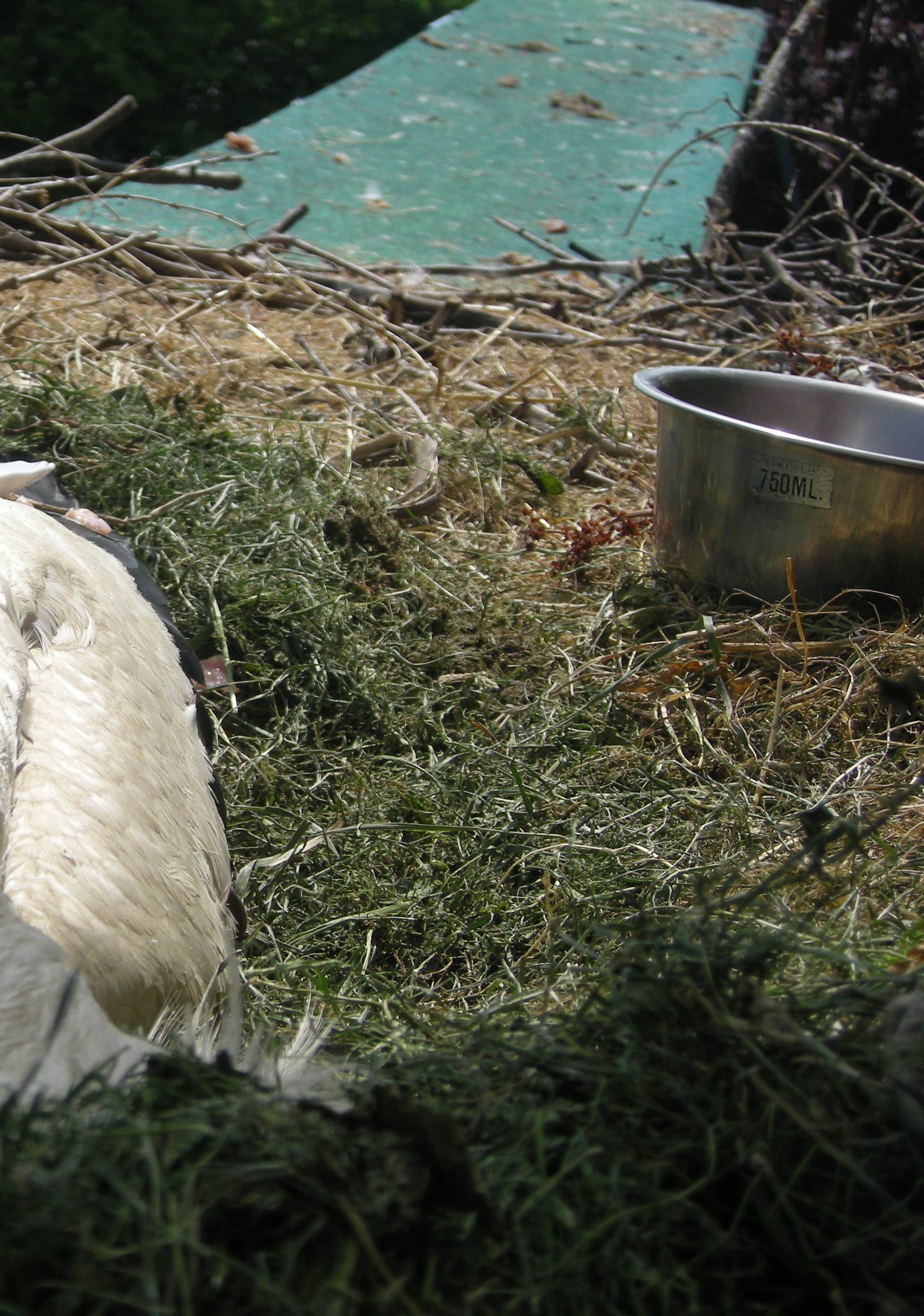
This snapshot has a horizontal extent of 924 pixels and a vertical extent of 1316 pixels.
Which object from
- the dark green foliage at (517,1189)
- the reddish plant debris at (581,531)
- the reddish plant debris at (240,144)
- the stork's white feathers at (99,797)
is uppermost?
the reddish plant debris at (240,144)

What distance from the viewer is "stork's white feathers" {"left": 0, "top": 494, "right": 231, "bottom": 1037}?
1.59m

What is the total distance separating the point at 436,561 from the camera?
12.2ft

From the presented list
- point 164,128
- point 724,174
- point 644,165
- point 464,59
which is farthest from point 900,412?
point 164,128

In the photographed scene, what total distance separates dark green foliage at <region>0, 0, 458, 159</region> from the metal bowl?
10.3 m

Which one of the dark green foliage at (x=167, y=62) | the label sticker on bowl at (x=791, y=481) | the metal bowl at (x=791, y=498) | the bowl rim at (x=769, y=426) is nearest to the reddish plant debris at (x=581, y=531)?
the metal bowl at (x=791, y=498)

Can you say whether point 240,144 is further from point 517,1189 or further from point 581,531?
point 517,1189

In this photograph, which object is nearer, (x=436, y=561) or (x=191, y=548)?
(x=191, y=548)

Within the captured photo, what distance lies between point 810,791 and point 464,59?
853cm

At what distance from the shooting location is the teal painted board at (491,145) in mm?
6773

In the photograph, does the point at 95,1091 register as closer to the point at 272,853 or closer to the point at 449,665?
the point at 272,853

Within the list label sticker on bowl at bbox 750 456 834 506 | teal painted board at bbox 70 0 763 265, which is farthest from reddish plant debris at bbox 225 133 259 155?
label sticker on bowl at bbox 750 456 834 506

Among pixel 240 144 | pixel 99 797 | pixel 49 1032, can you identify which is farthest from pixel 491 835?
pixel 240 144

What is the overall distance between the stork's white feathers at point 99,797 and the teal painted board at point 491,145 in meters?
3.35

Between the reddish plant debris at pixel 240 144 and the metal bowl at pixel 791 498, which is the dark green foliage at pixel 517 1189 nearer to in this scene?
the metal bowl at pixel 791 498
